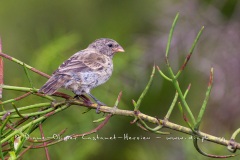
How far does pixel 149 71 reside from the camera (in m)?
6.88

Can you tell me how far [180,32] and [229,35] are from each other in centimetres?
54

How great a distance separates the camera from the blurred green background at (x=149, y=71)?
580 centimetres

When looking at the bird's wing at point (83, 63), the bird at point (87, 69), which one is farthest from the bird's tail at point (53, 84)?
the bird's wing at point (83, 63)

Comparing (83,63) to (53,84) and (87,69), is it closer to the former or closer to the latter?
(87,69)

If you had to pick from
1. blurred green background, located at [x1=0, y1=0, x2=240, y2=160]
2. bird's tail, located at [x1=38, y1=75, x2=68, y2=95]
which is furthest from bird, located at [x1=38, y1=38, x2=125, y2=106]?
blurred green background, located at [x1=0, y1=0, x2=240, y2=160]

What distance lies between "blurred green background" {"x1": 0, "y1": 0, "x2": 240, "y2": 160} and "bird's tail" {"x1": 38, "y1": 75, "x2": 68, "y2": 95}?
749 mm

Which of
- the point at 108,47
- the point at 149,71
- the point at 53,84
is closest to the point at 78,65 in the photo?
the point at 108,47

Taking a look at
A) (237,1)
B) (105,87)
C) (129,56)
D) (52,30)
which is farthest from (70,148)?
(52,30)

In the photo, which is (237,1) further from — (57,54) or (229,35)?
(57,54)

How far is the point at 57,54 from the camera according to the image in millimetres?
6008

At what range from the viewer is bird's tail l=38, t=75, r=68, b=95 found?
3926 millimetres

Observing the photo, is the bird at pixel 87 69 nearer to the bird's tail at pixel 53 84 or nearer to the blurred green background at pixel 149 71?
the bird's tail at pixel 53 84

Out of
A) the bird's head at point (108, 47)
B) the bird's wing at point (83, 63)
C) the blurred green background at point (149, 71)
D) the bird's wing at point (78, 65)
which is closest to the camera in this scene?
the bird's wing at point (78, 65)

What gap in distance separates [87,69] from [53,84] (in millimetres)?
1297
